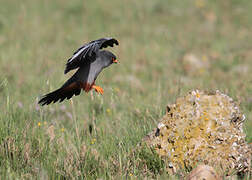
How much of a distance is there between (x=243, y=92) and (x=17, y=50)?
15.0 ft

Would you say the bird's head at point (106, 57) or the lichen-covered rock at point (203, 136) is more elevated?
the bird's head at point (106, 57)

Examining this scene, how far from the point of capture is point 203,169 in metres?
2.83

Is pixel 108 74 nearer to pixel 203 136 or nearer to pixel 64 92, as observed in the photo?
pixel 64 92

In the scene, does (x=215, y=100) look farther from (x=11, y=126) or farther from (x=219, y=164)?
(x=11, y=126)

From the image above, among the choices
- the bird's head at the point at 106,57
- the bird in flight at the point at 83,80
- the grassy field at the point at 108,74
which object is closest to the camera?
the grassy field at the point at 108,74

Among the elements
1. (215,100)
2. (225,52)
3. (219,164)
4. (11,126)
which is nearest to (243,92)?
(215,100)

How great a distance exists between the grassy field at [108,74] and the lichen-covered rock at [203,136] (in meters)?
0.23

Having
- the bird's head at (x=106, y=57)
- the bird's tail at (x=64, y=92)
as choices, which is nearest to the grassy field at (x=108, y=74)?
the bird's tail at (x=64, y=92)

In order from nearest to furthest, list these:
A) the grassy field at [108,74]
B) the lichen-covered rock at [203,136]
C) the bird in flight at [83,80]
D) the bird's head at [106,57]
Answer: the lichen-covered rock at [203,136] → the grassy field at [108,74] → the bird in flight at [83,80] → the bird's head at [106,57]

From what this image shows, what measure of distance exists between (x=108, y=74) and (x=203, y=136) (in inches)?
163

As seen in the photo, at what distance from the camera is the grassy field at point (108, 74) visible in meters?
3.28

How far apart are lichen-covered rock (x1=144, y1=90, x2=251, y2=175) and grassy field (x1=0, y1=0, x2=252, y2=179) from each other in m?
0.23

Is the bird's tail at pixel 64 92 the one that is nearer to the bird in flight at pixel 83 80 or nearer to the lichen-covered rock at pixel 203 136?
the bird in flight at pixel 83 80

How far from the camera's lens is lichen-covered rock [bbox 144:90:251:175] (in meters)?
3.16
